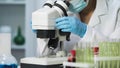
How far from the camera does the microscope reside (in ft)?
3.77

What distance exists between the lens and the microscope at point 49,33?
1.15m

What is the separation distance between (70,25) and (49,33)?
235 mm

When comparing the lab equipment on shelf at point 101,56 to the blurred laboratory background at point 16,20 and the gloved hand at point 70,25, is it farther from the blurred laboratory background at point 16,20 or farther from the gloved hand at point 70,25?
the blurred laboratory background at point 16,20

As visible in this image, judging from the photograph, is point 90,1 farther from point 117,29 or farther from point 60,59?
point 60,59

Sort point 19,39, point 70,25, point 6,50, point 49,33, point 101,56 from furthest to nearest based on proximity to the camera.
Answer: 1. point 19,39
2. point 70,25
3. point 49,33
4. point 6,50
5. point 101,56

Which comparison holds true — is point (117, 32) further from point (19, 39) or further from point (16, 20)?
point (16, 20)

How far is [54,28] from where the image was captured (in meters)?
1.27

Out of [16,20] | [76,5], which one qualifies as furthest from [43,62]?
[16,20]

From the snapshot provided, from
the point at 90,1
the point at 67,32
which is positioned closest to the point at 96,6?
the point at 90,1

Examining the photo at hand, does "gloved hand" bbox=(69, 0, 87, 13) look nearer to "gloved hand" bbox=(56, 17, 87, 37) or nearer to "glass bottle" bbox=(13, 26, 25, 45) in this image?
"gloved hand" bbox=(56, 17, 87, 37)

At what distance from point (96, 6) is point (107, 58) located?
0.84 m

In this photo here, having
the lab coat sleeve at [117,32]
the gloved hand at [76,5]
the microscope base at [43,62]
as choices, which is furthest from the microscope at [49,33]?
the lab coat sleeve at [117,32]

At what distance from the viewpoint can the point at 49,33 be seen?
1.24m

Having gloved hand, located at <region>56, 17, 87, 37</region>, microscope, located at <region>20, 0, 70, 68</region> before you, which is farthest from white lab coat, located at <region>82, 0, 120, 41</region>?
microscope, located at <region>20, 0, 70, 68</region>
